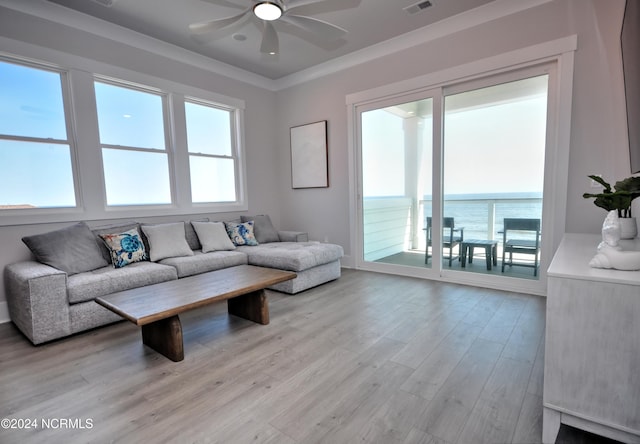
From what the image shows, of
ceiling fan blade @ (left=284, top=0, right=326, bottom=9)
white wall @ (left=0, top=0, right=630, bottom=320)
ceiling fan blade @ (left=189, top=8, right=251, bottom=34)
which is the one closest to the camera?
ceiling fan blade @ (left=284, top=0, right=326, bottom=9)

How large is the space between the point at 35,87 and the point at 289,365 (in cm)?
361

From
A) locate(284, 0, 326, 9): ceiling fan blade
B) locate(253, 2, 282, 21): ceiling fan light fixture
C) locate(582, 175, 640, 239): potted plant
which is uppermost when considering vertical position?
locate(284, 0, 326, 9): ceiling fan blade

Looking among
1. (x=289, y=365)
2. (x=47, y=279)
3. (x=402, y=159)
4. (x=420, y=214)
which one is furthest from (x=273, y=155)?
(x=289, y=365)

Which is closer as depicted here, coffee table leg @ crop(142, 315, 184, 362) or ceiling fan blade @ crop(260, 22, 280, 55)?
coffee table leg @ crop(142, 315, 184, 362)

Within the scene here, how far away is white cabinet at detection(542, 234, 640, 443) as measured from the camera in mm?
1146

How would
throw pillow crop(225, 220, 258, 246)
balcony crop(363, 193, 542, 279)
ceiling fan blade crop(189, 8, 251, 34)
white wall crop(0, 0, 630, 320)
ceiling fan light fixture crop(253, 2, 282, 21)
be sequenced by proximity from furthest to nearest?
1. throw pillow crop(225, 220, 258, 246)
2. balcony crop(363, 193, 542, 279)
3. white wall crop(0, 0, 630, 320)
4. ceiling fan blade crop(189, 8, 251, 34)
5. ceiling fan light fixture crop(253, 2, 282, 21)

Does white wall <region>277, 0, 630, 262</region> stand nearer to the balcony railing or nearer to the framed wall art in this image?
the balcony railing

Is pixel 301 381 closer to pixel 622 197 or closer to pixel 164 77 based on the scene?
pixel 622 197

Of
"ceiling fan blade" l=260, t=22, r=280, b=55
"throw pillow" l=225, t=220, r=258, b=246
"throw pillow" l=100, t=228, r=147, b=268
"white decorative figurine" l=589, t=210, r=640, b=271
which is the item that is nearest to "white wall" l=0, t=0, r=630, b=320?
"throw pillow" l=100, t=228, r=147, b=268

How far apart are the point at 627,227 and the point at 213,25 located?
339 cm

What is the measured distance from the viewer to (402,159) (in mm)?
4121

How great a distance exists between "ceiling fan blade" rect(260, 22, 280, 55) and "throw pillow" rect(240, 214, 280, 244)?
234 cm

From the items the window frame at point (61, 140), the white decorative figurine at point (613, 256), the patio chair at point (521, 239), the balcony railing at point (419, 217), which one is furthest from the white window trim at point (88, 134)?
the white decorative figurine at point (613, 256)

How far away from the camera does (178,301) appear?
2076mm
